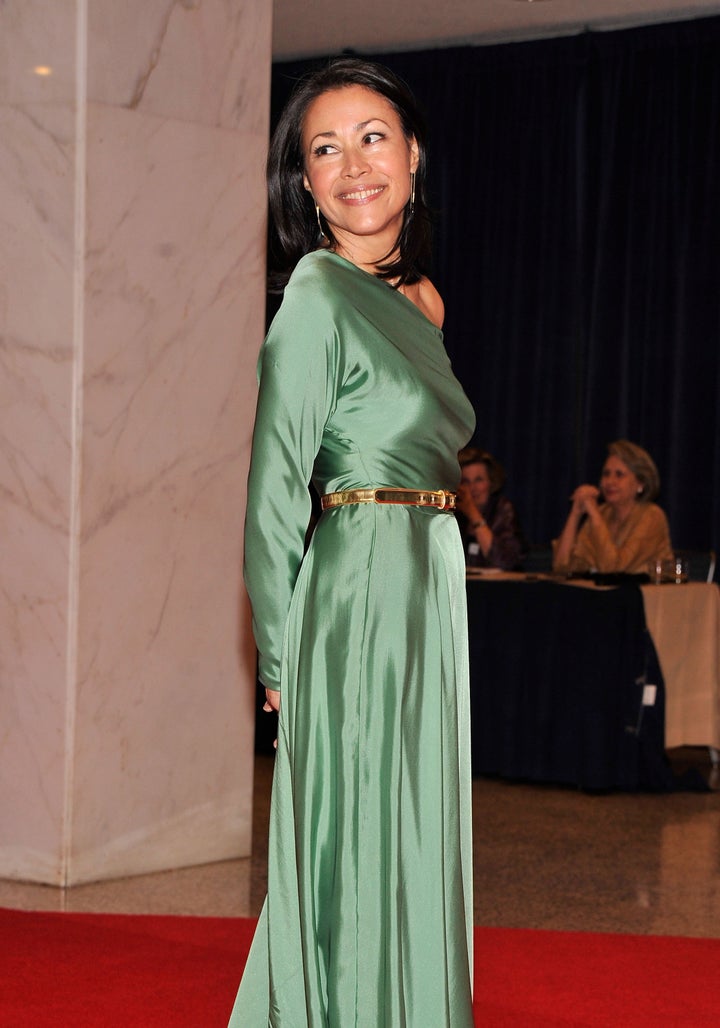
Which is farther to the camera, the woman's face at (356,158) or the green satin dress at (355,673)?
the woman's face at (356,158)

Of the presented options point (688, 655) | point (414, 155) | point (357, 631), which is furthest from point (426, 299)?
point (688, 655)

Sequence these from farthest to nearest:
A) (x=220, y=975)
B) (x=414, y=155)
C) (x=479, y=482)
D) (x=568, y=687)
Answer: (x=479, y=482) < (x=568, y=687) < (x=220, y=975) < (x=414, y=155)

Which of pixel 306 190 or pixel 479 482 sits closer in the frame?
pixel 306 190

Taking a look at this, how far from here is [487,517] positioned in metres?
6.96

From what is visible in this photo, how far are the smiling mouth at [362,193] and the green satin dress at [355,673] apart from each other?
0.11m

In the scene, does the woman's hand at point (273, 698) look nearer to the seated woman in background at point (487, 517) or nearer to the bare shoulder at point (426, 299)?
the bare shoulder at point (426, 299)

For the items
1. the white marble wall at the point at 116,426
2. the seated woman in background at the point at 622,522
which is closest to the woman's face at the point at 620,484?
the seated woman in background at the point at 622,522

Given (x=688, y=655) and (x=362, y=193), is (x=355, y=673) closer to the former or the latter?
(x=362, y=193)

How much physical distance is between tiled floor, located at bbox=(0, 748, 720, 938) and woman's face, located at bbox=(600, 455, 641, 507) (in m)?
1.54

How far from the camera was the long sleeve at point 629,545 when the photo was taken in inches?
259

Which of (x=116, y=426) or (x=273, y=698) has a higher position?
(x=116, y=426)

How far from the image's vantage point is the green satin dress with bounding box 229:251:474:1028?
1998 millimetres

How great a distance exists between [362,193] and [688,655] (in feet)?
14.6

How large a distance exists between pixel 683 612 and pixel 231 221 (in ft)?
9.20
